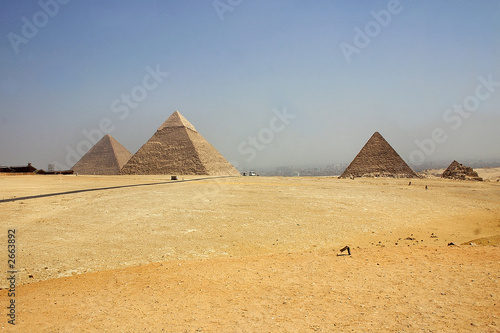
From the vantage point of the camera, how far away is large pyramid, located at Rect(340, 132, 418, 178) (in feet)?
130

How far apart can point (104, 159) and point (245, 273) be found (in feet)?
246

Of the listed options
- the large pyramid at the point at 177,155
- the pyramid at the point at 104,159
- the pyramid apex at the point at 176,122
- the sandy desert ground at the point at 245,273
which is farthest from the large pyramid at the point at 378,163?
the pyramid at the point at 104,159

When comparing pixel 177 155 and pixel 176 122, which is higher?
pixel 176 122

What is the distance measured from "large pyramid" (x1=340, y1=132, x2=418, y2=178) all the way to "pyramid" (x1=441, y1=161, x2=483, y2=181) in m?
5.09

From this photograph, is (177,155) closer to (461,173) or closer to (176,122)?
(176,122)

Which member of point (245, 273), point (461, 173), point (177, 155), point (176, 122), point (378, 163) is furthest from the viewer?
point (176, 122)

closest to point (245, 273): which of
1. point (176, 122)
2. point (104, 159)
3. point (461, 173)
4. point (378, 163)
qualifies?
point (378, 163)

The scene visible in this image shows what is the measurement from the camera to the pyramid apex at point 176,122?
64188 millimetres

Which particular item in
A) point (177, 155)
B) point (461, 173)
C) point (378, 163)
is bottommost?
point (461, 173)

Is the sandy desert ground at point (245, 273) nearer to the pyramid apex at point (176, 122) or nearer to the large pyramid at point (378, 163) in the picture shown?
the large pyramid at point (378, 163)

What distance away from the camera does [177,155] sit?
2271 inches

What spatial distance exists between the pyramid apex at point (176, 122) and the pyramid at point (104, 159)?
14.7 metres

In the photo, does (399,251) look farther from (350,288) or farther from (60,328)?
(60,328)

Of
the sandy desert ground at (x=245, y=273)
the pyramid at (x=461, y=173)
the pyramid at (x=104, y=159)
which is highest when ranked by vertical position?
the pyramid at (x=104, y=159)
